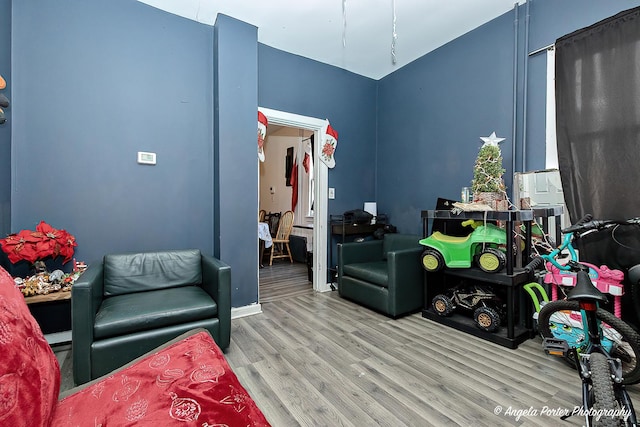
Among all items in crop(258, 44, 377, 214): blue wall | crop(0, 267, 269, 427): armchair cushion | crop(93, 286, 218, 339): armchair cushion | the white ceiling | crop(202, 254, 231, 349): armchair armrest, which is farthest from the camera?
crop(258, 44, 377, 214): blue wall

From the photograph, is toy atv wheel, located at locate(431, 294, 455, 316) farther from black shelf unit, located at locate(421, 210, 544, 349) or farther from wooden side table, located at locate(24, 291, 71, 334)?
wooden side table, located at locate(24, 291, 71, 334)

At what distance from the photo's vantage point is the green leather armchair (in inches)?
111

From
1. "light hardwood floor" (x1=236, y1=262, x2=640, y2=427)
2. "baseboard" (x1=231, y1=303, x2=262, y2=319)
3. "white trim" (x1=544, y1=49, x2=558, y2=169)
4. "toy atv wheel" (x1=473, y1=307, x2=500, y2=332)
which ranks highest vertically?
"white trim" (x1=544, y1=49, x2=558, y2=169)

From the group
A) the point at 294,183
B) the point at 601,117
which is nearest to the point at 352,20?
the point at 601,117

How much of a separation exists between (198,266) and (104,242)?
33.3 inches

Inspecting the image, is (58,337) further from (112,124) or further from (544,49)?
(544,49)

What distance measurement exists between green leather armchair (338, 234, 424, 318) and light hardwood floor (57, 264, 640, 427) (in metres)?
0.20

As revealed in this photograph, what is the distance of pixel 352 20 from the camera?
117 inches

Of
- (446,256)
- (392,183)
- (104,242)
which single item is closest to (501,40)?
(392,183)

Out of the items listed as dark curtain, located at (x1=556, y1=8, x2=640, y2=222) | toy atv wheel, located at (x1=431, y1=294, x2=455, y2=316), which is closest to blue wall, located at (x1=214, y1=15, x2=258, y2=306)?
toy atv wheel, located at (x1=431, y1=294, x2=455, y2=316)

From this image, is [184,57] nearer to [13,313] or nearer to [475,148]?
[13,313]

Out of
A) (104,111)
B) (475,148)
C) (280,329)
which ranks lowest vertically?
(280,329)

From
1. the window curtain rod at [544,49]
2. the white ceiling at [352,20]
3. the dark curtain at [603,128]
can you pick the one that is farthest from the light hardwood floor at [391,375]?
the white ceiling at [352,20]

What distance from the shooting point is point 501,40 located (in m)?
2.89
